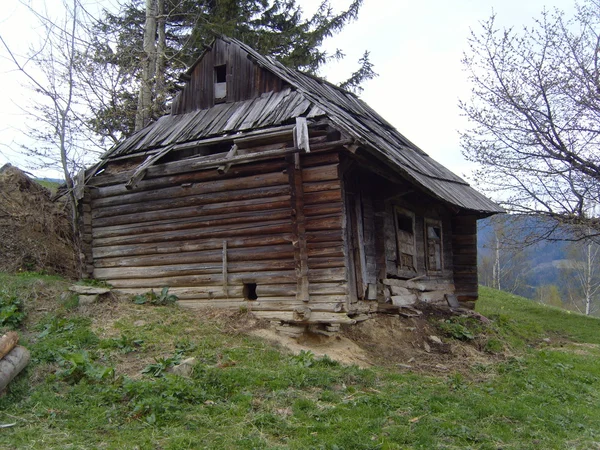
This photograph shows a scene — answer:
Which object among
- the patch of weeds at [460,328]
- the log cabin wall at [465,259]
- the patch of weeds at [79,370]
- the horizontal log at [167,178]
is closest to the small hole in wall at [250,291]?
the horizontal log at [167,178]

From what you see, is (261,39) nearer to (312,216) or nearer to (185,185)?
(185,185)

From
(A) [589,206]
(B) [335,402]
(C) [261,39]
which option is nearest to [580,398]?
(B) [335,402]

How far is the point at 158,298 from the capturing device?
11.0 m

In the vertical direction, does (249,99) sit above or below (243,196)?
above

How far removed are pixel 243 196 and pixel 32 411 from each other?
5626mm

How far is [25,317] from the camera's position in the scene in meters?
9.45

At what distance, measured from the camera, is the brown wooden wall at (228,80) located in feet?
39.3

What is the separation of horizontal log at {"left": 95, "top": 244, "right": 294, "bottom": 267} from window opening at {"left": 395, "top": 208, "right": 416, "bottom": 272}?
3.13 meters

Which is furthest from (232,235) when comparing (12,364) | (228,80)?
(12,364)

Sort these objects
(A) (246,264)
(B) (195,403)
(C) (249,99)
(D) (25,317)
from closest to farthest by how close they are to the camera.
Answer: (B) (195,403) < (D) (25,317) < (A) (246,264) < (C) (249,99)

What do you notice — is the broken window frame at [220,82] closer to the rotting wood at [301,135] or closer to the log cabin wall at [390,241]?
the rotting wood at [301,135]

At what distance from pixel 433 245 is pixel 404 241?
2.08 meters

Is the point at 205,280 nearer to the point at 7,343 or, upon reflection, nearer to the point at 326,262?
the point at 326,262

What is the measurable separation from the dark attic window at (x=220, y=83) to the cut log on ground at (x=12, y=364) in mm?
7452
